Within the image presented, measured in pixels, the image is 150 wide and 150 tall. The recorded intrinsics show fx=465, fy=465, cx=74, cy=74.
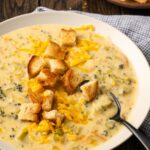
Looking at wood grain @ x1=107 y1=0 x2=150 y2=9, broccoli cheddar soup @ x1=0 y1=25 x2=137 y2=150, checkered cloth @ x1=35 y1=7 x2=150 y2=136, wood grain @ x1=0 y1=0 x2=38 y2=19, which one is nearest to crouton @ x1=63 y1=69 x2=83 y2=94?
broccoli cheddar soup @ x1=0 y1=25 x2=137 y2=150

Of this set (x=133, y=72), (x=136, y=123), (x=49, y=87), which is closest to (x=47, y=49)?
(x=49, y=87)

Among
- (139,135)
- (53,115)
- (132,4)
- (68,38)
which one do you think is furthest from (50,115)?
(132,4)

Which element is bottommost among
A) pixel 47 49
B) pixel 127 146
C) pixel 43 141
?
pixel 127 146

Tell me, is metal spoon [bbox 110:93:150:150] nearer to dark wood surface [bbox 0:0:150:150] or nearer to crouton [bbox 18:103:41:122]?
crouton [bbox 18:103:41:122]

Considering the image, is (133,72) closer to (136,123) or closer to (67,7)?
(136,123)

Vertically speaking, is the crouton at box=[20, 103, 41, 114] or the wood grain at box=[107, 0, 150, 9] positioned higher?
the wood grain at box=[107, 0, 150, 9]

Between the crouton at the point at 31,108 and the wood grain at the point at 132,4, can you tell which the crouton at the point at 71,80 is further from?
the wood grain at the point at 132,4
